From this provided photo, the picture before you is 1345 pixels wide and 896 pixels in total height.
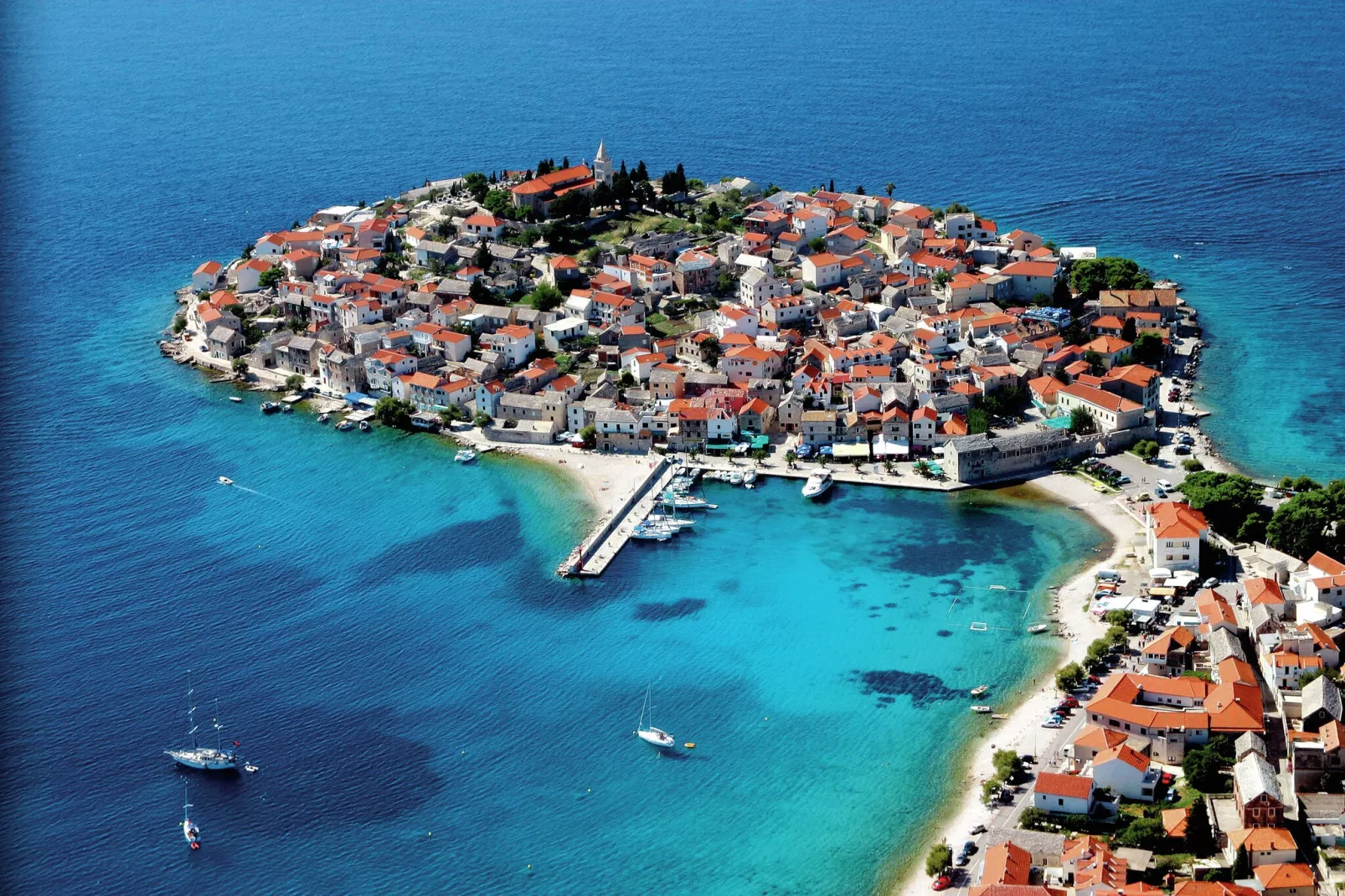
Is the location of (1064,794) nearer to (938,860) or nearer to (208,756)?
(938,860)

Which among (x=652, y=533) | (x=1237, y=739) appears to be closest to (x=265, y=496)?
(x=652, y=533)

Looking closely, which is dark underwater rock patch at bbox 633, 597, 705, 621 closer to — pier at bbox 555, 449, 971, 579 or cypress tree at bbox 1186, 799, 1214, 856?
pier at bbox 555, 449, 971, 579

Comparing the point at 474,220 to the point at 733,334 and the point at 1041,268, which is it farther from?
the point at 1041,268

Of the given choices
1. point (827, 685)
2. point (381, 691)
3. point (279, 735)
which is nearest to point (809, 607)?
point (827, 685)

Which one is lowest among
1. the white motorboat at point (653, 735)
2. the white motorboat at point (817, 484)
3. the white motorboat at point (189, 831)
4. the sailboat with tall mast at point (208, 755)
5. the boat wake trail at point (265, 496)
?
the white motorboat at point (189, 831)

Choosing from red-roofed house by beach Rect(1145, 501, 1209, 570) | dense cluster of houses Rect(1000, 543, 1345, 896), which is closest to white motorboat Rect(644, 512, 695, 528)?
red-roofed house by beach Rect(1145, 501, 1209, 570)

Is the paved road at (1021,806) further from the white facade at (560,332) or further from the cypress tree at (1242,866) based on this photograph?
the white facade at (560,332)

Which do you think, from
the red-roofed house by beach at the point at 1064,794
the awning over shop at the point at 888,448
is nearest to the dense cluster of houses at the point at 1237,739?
the red-roofed house by beach at the point at 1064,794
